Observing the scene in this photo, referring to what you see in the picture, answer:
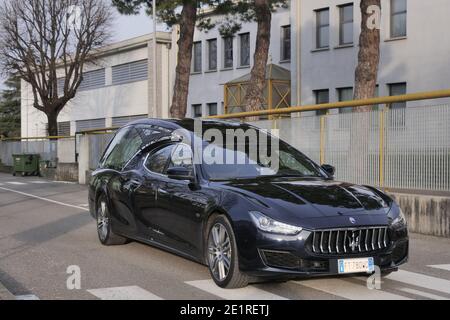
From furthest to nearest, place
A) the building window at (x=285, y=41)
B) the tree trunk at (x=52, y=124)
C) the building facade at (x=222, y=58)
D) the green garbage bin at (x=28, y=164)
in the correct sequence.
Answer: the tree trunk at (x=52, y=124) → the green garbage bin at (x=28, y=164) → the building facade at (x=222, y=58) → the building window at (x=285, y=41)

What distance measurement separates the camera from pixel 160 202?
8.04m

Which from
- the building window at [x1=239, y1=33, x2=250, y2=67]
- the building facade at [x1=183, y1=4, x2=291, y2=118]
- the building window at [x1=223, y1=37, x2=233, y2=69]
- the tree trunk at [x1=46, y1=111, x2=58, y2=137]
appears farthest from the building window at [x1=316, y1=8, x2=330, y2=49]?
the tree trunk at [x1=46, y1=111, x2=58, y2=137]

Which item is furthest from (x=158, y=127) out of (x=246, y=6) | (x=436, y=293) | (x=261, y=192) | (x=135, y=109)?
(x=135, y=109)

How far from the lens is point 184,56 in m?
24.2

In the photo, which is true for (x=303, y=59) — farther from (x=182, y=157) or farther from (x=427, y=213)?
(x=182, y=157)

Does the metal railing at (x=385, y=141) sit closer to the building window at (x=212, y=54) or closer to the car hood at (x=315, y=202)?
the car hood at (x=315, y=202)

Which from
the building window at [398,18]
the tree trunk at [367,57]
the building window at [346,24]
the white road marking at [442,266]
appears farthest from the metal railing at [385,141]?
the building window at [346,24]

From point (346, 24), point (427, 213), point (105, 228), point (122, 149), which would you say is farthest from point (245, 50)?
point (105, 228)

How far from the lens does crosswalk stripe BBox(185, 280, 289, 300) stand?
6414 millimetres

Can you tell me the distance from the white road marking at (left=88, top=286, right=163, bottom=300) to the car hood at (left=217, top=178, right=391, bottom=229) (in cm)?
134

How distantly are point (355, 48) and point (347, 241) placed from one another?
2539 centimetres

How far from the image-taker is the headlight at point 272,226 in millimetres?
6246

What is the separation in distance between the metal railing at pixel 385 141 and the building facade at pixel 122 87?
2732 cm
